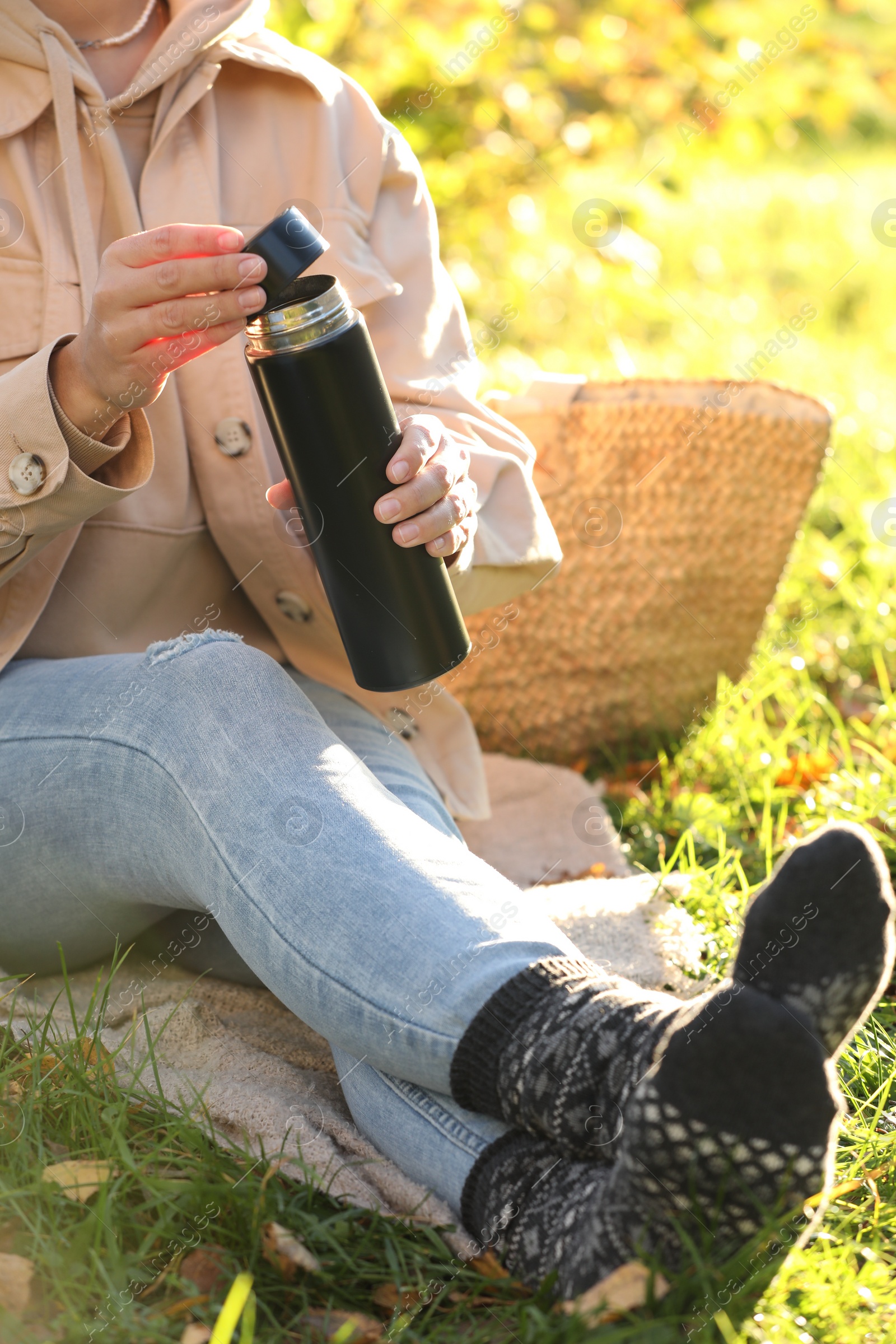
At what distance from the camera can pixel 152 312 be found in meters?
1.09

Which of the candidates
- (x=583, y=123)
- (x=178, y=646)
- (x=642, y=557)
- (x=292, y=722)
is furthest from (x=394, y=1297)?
(x=583, y=123)

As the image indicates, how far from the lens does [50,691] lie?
125 centimetres

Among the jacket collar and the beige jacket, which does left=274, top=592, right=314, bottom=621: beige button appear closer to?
the beige jacket

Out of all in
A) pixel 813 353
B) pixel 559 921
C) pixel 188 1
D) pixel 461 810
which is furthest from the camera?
pixel 813 353

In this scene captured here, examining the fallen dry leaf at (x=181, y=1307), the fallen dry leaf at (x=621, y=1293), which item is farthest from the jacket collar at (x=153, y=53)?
the fallen dry leaf at (x=621, y=1293)

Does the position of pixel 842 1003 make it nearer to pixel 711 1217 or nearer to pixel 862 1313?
pixel 711 1217

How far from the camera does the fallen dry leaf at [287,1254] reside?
3.14 feet

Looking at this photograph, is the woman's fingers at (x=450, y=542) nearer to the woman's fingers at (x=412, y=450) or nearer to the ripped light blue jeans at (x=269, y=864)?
the woman's fingers at (x=412, y=450)

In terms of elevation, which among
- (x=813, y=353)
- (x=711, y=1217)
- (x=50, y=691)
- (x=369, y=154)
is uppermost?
(x=369, y=154)

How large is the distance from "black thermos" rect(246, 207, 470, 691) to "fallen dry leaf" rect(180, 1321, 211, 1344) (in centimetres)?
59

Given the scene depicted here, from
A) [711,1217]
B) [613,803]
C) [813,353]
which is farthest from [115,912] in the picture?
[813,353]

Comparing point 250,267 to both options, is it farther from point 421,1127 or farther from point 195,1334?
point 195,1334

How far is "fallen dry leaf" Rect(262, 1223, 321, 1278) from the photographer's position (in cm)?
96

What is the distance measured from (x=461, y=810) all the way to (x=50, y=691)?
25.1 inches
